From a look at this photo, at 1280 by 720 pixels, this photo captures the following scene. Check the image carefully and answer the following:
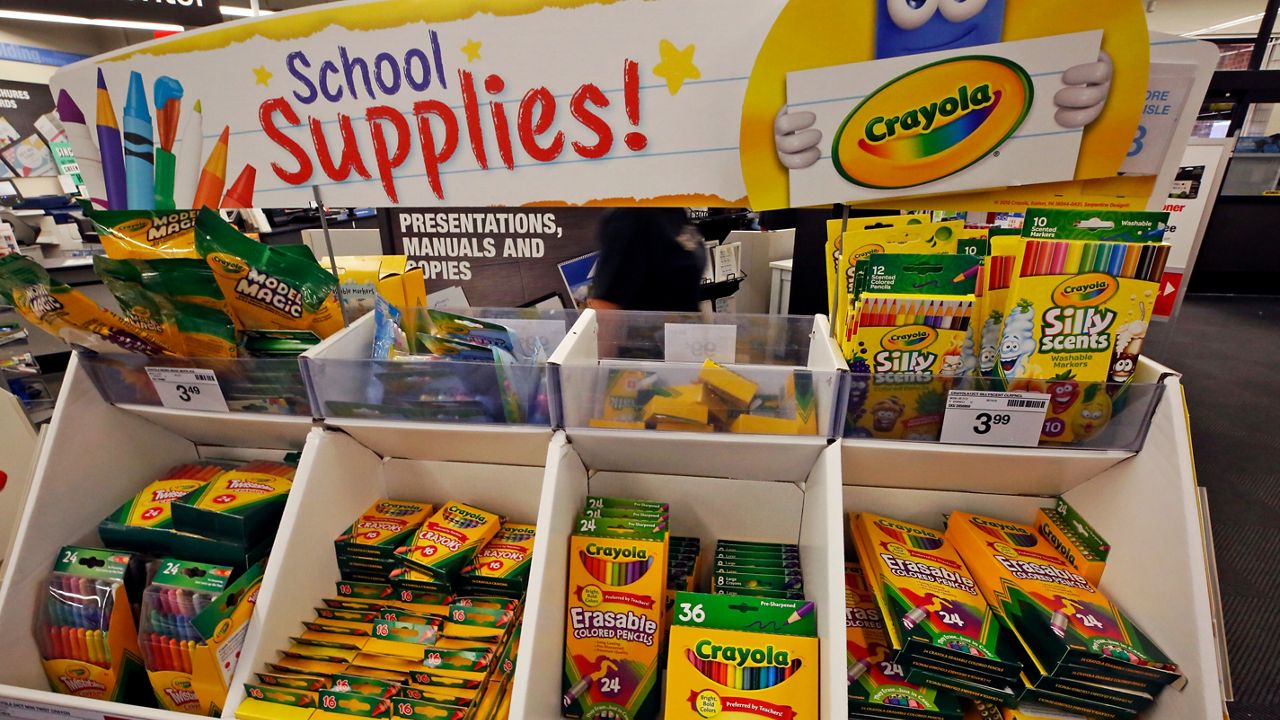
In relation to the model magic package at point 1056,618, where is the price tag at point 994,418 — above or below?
above

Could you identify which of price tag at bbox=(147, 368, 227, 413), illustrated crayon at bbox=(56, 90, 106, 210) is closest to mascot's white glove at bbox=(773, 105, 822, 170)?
price tag at bbox=(147, 368, 227, 413)

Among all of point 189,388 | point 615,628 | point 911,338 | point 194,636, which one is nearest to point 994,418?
point 911,338

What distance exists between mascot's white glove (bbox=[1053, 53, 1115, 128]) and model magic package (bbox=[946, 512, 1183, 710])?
0.80m

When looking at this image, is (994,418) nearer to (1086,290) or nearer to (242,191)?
(1086,290)

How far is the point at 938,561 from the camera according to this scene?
3.93 feet

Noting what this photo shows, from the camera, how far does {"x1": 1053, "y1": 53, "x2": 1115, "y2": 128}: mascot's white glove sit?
800mm

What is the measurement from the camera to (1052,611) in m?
1.02

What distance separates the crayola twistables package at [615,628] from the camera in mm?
1149

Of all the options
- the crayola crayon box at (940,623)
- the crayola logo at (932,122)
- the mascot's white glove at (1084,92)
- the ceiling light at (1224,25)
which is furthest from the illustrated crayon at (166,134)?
the ceiling light at (1224,25)

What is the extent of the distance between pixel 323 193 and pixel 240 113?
22 centimetres

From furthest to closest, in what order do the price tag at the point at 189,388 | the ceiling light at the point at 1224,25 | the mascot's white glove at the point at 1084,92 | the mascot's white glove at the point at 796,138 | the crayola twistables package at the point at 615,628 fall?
the ceiling light at the point at 1224,25 < the price tag at the point at 189,388 < the crayola twistables package at the point at 615,628 < the mascot's white glove at the point at 796,138 < the mascot's white glove at the point at 1084,92

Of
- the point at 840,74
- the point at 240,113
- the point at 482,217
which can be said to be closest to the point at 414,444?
the point at 240,113

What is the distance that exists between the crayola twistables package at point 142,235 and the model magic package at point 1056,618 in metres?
1.78

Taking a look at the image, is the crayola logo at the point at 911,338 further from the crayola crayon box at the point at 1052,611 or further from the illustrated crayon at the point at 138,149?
the illustrated crayon at the point at 138,149
